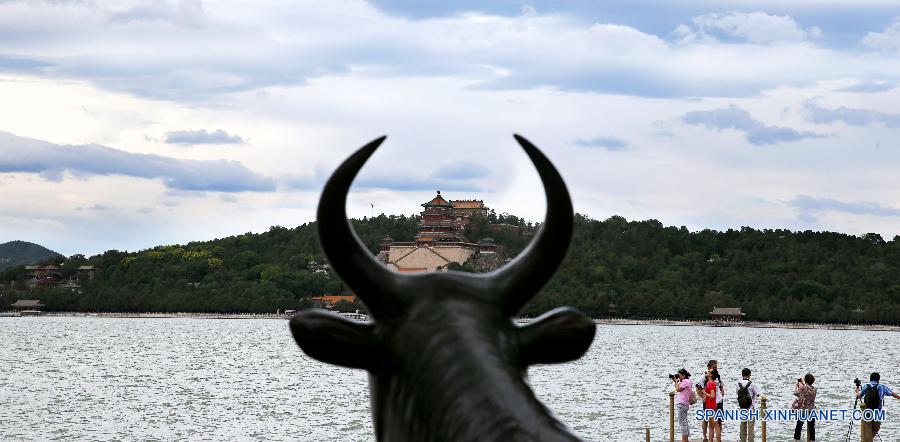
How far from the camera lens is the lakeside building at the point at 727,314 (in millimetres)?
167650

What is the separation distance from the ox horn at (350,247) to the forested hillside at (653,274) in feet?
484

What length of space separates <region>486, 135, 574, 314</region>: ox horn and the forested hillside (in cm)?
14735

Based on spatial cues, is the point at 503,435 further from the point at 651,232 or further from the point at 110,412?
the point at 651,232

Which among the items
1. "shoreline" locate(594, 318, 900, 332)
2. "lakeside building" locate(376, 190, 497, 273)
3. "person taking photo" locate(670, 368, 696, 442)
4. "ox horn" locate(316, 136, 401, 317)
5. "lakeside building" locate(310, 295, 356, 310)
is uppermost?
"lakeside building" locate(376, 190, 497, 273)

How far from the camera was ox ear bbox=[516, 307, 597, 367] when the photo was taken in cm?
288

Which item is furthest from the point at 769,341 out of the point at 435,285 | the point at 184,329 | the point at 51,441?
the point at 435,285

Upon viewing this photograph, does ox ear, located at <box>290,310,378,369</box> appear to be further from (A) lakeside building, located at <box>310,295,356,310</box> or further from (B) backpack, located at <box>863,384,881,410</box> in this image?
(A) lakeside building, located at <box>310,295,356,310</box>

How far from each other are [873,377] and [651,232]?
163 metres

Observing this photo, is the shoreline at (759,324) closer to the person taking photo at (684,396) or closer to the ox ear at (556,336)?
the person taking photo at (684,396)

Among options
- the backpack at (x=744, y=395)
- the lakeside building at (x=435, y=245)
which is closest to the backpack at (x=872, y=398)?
the backpack at (x=744, y=395)

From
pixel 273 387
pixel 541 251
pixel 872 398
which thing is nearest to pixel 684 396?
pixel 872 398

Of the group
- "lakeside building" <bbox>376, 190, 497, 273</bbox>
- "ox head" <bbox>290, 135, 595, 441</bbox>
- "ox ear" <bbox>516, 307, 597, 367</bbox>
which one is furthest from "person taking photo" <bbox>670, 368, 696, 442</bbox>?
"lakeside building" <bbox>376, 190, 497, 273</bbox>

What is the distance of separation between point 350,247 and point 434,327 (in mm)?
249

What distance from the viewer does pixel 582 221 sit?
190 m
